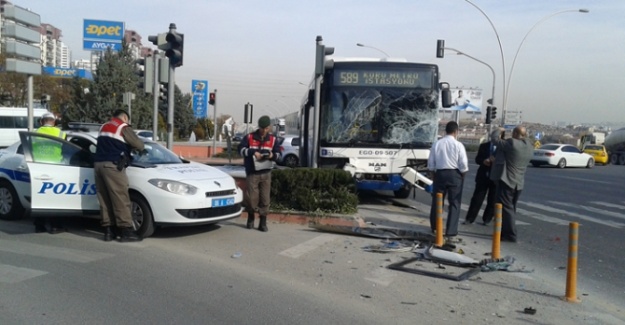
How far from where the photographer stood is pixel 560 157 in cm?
3475

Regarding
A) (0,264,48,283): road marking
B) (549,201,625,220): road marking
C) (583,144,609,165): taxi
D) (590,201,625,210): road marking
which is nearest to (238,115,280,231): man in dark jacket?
(0,264,48,283): road marking

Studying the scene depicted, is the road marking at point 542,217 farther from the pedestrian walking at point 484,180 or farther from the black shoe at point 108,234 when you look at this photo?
the black shoe at point 108,234

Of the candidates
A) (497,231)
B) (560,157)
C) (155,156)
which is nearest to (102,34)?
(560,157)

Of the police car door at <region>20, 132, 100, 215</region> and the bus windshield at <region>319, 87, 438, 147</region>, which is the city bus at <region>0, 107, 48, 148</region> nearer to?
the bus windshield at <region>319, 87, 438, 147</region>

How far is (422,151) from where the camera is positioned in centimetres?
1248

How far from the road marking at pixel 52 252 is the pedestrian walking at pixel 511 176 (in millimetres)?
6056

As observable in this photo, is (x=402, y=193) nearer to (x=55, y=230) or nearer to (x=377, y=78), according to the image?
(x=377, y=78)

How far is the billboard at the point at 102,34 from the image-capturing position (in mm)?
42625

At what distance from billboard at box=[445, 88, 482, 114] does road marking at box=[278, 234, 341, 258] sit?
63701 mm

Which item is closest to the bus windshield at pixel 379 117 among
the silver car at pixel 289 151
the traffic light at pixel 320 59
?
the traffic light at pixel 320 59

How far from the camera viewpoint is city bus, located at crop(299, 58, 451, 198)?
12.4 metres

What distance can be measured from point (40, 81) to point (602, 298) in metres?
51.6

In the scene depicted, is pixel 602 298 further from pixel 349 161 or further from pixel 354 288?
pixel 349 161

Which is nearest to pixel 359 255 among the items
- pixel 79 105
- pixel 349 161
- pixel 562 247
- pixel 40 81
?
pixel 562 247
